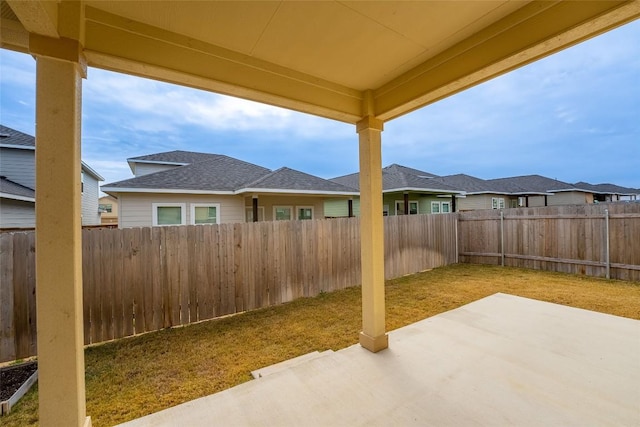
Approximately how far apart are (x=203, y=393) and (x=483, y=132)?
204ft

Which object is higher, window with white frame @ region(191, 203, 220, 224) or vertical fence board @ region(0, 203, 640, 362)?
window with white frame @ region(191, 203, 220, 224)

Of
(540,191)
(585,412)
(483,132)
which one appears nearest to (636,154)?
(483,132)

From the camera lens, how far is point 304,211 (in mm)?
9633

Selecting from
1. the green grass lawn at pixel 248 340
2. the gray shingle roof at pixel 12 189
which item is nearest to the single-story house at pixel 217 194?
the gray shingle roof at pixel 12 189

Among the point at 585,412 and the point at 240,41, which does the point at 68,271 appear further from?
the point at 585,412

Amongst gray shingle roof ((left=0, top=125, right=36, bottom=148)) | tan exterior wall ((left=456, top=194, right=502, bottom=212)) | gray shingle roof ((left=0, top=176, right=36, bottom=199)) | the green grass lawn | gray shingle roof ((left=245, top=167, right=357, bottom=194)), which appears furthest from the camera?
tan exterior wall ((left=456, top=194, right=502, bottom=212))

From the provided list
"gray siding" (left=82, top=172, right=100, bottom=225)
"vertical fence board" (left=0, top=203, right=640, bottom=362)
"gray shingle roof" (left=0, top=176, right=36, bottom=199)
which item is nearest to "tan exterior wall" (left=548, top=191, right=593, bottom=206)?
"vertical fence board" (left=0, top=203, right=640, bottom=362)

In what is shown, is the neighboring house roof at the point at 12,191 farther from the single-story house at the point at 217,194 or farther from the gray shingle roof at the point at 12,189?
the single-story house at the point at 217,194

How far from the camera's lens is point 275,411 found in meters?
1.87

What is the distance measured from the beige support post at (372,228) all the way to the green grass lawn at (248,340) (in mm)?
685

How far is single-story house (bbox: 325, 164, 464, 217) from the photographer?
Result: 1112 centimetres

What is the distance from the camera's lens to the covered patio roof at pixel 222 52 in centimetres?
136

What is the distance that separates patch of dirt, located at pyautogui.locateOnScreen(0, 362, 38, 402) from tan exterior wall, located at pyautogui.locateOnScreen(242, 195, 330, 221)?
642 cm

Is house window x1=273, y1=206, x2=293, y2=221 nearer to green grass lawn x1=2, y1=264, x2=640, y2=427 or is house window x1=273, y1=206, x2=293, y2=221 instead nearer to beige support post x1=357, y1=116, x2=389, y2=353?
green grass lawn x1=2, y1=264, x2=640, y2=427
